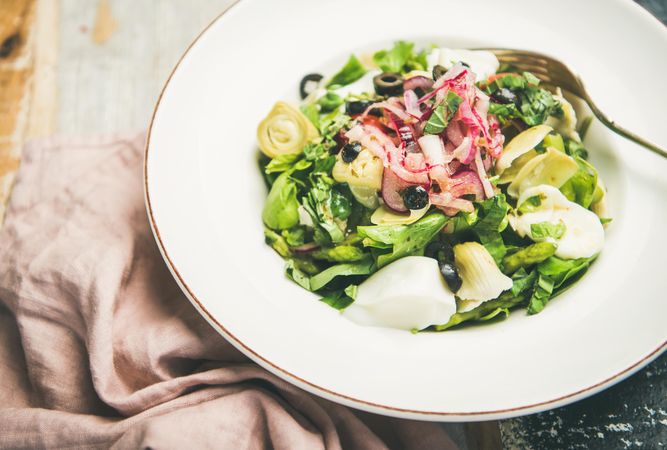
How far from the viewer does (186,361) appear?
236cm

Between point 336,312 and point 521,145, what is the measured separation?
895mm

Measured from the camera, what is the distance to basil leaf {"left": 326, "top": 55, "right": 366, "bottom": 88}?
259 cm

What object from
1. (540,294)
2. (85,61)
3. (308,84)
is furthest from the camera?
(85,61)

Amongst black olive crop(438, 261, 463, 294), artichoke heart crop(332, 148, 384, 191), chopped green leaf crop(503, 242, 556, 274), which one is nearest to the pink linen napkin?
black olive crop(438, 261, 463, 294)

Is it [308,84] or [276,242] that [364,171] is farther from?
[308,84]

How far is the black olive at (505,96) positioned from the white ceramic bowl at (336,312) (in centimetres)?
34

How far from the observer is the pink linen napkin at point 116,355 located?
2.14 metres

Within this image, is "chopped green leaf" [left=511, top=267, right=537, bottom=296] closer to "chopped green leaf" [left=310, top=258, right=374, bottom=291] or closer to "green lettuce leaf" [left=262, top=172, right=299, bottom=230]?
"chopped green leaf" [left=310, top=258, right=374, bottom=291]

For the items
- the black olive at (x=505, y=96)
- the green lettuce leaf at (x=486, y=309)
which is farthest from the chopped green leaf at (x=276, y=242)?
the black olive at (x=505, y=96)

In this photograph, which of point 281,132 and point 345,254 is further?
point 281,132

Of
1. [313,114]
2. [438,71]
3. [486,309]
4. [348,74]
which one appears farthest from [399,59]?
[486,309]

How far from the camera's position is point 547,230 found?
7.06 ft

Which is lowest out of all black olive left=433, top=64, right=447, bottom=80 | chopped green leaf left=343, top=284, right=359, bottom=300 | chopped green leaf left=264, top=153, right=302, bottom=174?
chopped green leaf left=343, top=284, right=359, bottom=300

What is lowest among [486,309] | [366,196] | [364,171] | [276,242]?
[486,309]
